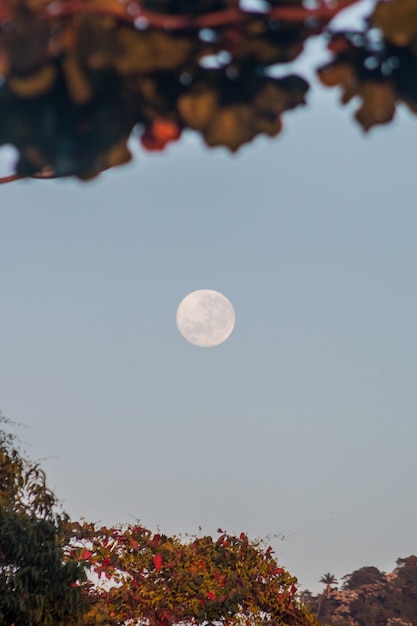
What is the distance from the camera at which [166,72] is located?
206cm

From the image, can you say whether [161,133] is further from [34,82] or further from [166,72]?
[34,82]

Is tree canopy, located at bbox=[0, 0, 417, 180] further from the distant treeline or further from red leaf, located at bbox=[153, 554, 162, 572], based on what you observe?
the distant treeline

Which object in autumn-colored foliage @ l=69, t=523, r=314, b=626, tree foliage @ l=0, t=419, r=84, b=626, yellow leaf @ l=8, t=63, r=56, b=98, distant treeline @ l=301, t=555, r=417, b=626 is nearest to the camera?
yellow leaf @ l=8, t=63, r=56, b=98

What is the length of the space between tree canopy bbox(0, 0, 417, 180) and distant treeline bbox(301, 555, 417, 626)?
6178cm

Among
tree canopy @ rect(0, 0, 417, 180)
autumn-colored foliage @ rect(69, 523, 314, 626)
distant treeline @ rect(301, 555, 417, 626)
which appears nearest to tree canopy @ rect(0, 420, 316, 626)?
autumn-colored foliage @ rect(69, 523, 314, 626)

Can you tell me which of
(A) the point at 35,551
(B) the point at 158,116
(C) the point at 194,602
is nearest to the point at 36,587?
(A) the point at 35,551

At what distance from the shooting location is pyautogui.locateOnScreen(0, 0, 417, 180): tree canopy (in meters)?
1.82

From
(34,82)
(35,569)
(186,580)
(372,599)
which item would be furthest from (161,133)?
(372,599)

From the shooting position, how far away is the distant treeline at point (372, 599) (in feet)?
198

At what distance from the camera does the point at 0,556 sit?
1230 cm

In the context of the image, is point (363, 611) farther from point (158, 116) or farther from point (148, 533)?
point (158, 116)

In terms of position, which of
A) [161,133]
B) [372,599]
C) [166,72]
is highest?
[166,72]

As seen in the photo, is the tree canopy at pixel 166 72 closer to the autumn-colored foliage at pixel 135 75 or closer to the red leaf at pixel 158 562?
the autumn-colored foliage at pixel 135 75

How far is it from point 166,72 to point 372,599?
6748 centimetres
